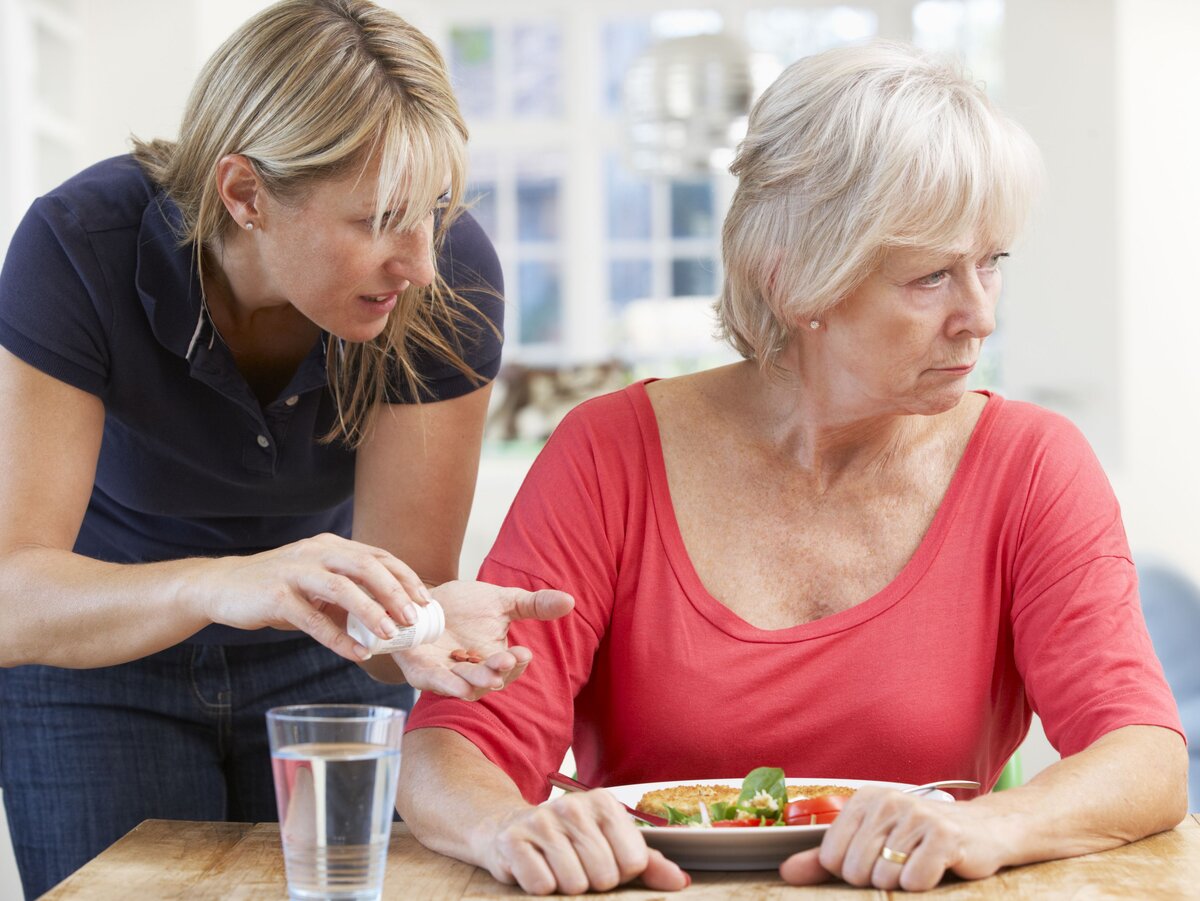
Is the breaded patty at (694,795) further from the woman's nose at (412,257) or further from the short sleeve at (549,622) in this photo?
the woman's nose at (412,257)

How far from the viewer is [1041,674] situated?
50.0 inches

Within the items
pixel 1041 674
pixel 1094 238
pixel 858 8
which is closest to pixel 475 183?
pixel 858 8

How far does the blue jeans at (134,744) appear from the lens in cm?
154

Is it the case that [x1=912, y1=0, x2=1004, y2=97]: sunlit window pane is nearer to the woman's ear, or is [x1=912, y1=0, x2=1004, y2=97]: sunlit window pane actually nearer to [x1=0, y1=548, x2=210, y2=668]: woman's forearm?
the woman's ear

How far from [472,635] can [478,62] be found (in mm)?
6723

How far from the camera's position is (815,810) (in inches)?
41.8

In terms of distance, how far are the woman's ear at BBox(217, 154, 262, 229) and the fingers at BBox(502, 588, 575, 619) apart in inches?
17.3

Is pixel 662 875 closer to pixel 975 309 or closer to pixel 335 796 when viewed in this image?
pixel 335 796

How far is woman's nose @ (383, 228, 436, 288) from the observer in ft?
4.28

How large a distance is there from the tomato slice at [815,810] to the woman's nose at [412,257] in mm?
583

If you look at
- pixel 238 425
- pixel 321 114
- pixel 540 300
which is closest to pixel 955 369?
pixel 321 114

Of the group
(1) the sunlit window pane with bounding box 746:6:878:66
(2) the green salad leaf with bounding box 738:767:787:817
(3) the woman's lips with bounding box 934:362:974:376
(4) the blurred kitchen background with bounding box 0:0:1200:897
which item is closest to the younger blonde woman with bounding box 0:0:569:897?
(2) the green salad leaf with bounding box 738:767:787:817

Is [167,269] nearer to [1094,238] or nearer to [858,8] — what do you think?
[1094,238]

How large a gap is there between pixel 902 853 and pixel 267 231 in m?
0.79
